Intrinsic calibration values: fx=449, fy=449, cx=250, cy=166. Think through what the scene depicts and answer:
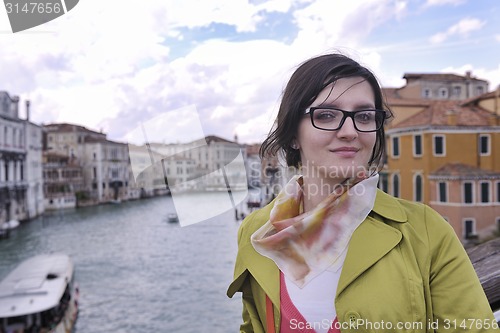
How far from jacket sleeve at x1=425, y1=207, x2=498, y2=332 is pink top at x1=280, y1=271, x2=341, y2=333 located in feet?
0.28

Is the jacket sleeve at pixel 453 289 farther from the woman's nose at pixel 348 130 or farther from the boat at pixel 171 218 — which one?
the boat at pixel 171 218

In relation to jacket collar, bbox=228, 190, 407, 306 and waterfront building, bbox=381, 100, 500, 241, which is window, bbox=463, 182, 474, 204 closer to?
waterfront building, bbox=381, 100, 500, 241

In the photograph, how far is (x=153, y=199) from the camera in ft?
60.0

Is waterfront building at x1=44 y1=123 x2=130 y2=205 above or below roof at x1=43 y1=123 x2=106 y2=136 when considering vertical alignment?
below

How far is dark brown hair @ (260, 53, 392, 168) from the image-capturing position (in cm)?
39

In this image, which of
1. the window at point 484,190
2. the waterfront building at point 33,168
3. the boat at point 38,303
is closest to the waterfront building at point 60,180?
the waterfront building at point 33,168

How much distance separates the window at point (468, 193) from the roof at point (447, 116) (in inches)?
32.1

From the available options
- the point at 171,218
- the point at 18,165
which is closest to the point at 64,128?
the point at 18,165

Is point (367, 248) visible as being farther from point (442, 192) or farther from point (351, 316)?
point (442, 192)

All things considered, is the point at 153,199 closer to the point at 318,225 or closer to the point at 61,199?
the point at 61,199

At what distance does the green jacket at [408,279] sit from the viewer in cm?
35

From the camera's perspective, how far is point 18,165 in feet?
43.5

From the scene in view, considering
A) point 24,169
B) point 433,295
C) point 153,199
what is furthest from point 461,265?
point 153,199

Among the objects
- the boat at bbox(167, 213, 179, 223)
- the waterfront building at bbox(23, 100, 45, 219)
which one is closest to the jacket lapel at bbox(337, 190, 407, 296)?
the boat at bbox(167, 213, 179, 223)
